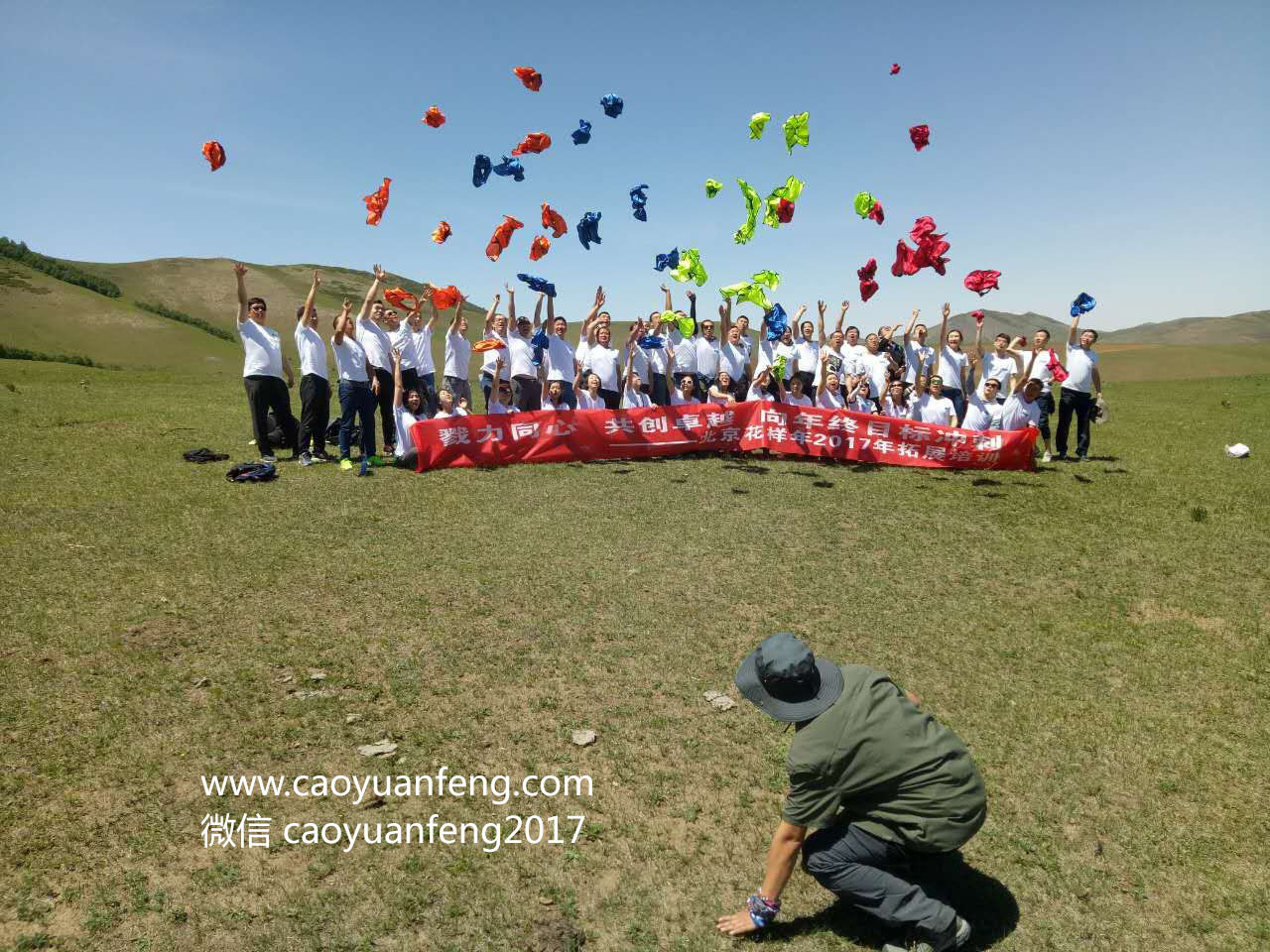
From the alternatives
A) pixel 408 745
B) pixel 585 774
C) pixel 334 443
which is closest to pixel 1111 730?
pixel 585 774

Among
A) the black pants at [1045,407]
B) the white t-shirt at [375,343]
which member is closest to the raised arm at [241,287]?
the white t-shirt at [375,343]

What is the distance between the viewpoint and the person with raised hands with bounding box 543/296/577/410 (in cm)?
1287

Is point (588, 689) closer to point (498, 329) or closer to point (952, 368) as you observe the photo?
point (498, 329)

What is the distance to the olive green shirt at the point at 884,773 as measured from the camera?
3234 millimetres

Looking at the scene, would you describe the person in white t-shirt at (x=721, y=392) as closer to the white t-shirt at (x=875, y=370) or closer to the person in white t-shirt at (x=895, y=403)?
the white t-shirt at (x=875, y=370)

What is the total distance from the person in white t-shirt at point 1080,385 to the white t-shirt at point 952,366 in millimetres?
1680

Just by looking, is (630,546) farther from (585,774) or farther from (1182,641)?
(1182,641)

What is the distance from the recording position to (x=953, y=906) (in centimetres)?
376

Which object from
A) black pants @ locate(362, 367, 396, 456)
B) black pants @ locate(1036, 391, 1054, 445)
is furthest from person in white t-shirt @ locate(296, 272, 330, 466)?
black pants @ locate(1036, 391, 1054, 445)

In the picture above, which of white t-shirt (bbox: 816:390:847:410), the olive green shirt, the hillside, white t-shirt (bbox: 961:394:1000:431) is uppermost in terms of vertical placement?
the hillside

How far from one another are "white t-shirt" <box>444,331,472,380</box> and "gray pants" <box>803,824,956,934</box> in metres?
10.8

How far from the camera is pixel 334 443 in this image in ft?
43.8

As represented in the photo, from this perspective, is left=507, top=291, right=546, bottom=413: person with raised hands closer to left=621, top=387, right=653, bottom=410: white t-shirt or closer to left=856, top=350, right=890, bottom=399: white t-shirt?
left=621, top=387, right=653, bottom=410: white t-shirt

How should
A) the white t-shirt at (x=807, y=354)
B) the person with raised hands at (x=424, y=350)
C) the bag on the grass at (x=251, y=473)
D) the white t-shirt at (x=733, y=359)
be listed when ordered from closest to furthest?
1. the bag on the grass at (x=251, y=473)
2. the person with raised hands at (x=424, y=350)
3. the white t-shirt at (x=807, y=354)
4. the white t-shirt at (x=733, y=359)
